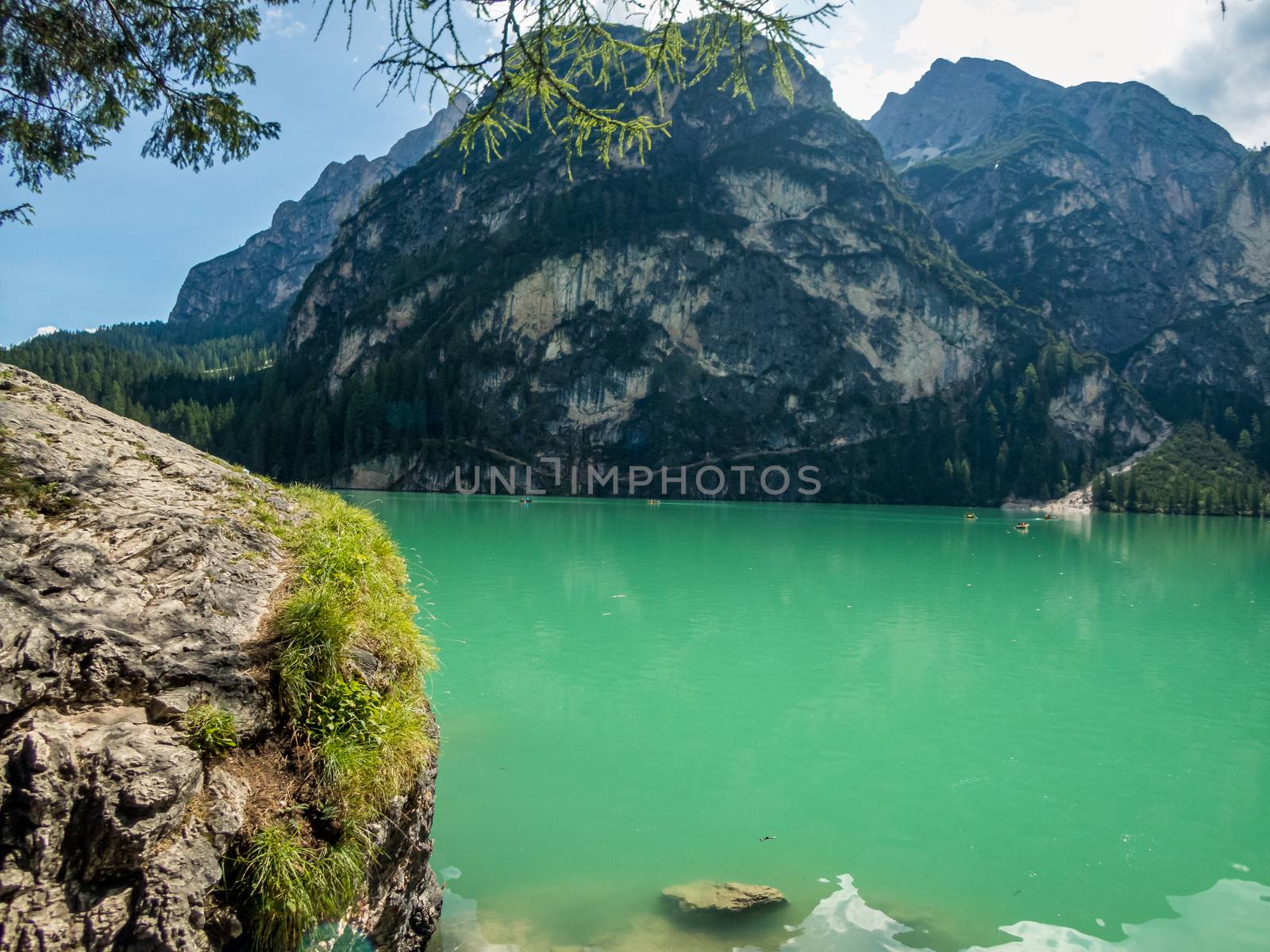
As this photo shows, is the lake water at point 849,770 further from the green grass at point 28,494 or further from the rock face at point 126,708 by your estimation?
the green grass at point 28,494

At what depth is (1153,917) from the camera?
7.09 metres

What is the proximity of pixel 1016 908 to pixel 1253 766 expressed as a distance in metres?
6.73

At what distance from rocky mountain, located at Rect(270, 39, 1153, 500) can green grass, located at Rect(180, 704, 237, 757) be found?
415 feet

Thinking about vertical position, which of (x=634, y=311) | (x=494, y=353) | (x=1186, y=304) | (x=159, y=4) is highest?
(x=1186, y=304)

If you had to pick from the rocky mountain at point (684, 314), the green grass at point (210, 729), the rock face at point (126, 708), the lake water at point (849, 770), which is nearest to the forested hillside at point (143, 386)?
the rocky mountain at point (684, 314)

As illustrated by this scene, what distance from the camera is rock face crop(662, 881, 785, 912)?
22.4 feet

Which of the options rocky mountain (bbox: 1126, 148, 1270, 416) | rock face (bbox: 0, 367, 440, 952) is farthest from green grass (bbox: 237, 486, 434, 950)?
rocky mountain (bbox: 1126, 148, 1270, 416)

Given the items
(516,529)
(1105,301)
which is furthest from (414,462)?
(1105,301)

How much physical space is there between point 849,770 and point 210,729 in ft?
28.8

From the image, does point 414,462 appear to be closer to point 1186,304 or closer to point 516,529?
point 516,529

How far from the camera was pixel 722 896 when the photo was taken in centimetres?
695

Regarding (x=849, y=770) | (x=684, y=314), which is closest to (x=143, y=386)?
(x=684, y=314)

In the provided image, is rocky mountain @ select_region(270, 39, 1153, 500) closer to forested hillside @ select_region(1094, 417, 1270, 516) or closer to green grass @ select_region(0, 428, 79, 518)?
forested hillside @ select_region(1094, 417, 1270, 516)

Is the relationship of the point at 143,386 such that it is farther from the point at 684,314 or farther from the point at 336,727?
the point at 336,727
